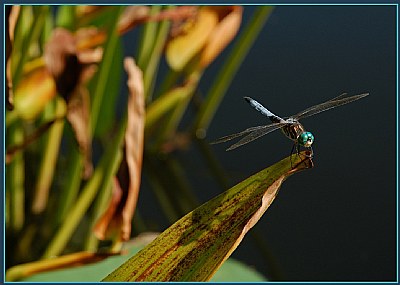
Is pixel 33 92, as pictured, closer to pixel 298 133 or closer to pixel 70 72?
A: pixel 70 72

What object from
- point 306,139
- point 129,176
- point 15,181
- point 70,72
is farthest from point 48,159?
point 306,139

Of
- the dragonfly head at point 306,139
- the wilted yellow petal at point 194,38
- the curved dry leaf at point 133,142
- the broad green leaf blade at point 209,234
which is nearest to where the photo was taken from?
the broad green leaf blade at point 209,234

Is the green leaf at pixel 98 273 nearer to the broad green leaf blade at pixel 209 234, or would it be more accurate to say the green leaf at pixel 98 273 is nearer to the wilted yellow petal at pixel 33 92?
the wilted yellow petal at pixel 33 92

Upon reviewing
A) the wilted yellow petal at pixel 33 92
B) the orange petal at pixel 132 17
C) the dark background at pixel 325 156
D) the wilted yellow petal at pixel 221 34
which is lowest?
the dark background at pixel 325 156

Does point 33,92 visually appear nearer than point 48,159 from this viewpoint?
Yes

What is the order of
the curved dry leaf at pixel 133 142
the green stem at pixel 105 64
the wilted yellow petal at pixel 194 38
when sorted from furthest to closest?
the wilted yellow petal at pixel 194 38 → the green stem at pixel 105 64 → the curved dry leaf at pixel 133 142

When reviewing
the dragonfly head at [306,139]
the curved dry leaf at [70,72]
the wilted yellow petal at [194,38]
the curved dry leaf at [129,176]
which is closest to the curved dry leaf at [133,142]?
the curved dry leaf at [129,176]
